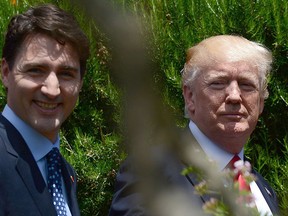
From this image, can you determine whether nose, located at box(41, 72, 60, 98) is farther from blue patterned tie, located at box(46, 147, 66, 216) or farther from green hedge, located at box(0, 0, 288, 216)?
green hedge, located at box(0, 0, 288, 216)

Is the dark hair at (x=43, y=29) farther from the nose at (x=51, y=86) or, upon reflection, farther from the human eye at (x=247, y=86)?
the human eye at (x=247, y=86)

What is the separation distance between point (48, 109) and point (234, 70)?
0.89 m

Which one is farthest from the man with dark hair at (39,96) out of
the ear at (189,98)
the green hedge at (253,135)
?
the green hedge at (253,135)

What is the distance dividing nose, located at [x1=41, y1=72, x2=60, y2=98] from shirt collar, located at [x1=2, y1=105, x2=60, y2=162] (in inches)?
7.6

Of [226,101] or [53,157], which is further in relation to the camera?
[226,101]

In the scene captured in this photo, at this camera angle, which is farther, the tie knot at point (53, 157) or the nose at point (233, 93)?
the nose at point (233, 93)

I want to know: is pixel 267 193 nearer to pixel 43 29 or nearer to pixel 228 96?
pixel 228 96

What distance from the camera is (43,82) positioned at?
234 cm

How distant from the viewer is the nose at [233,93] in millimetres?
2756

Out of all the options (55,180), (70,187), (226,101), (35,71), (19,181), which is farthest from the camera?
(226,101)

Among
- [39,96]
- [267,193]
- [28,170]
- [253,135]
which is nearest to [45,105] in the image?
[39,96]

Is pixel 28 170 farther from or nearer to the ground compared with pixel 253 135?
farther from the ground

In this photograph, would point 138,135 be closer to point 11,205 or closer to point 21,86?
point 11,205

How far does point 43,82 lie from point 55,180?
1.36ft
